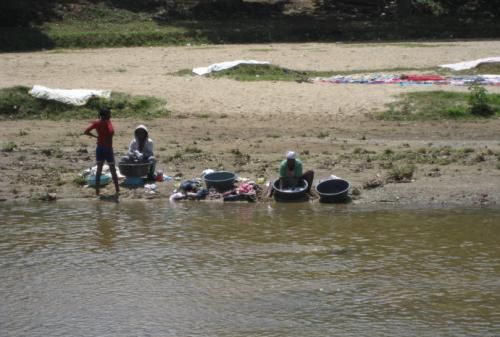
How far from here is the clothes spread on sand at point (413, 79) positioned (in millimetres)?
22328

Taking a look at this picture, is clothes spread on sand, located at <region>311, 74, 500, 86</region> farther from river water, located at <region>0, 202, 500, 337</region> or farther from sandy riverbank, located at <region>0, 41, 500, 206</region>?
river water, located at <region>0, 202, 500, 337</region>

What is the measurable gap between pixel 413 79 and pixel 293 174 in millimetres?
8927

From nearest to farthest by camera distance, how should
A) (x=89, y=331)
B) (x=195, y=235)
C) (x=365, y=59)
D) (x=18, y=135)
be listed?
(x=89, y=331) < (x=195, y=235) < (x=18, y=135) < (x=365, y=59)

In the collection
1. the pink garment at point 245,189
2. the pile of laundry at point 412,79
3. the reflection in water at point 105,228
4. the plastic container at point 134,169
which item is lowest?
the reflection in water at point 105,228

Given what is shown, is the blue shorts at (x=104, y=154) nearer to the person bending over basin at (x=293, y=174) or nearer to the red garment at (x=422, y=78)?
the person bending over basin at (x=293, y=174)

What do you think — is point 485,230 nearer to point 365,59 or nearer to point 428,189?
point 428,189

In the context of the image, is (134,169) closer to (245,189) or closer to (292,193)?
(245,189)

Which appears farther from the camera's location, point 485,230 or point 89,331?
point 485,230

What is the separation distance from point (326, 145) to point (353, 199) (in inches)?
129

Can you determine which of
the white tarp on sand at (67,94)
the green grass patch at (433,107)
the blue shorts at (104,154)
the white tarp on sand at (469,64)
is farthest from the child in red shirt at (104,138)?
the white tarp on sand at (469,64)

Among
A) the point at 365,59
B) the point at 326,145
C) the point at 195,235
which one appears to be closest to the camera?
the point at 195,235

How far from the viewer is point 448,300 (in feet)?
33.3

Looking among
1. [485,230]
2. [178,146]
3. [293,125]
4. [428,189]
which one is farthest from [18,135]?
[485,230]

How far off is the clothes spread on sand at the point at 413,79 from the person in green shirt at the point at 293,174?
8126mm
